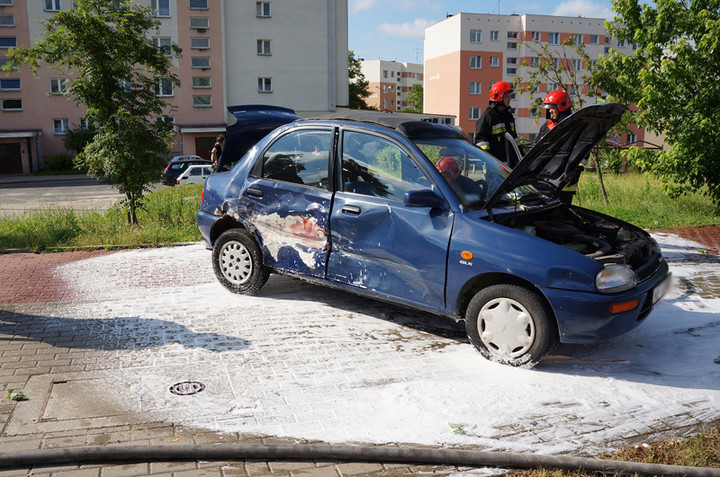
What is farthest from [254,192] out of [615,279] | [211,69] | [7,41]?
[7,41]

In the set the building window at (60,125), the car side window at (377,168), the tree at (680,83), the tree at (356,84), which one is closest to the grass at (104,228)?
the car side window at (377,168)

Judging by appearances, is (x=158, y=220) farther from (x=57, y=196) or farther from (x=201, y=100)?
(x=201, y=100)

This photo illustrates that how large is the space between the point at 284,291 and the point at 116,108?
6.38 meters

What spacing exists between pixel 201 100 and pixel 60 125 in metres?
12.0

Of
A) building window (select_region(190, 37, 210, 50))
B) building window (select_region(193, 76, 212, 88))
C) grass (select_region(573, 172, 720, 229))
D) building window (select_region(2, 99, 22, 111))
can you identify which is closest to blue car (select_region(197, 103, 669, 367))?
grass (select_region(573, 172, 720, 229))

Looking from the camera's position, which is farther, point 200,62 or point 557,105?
point 200,62

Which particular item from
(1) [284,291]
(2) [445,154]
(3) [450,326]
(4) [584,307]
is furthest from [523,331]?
(1) [284,291]

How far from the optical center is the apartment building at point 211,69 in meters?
50.9

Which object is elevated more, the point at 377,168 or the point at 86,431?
the point at 377,168

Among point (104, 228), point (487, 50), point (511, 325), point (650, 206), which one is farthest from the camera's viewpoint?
point (487, 50)

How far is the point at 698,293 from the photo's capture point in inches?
276

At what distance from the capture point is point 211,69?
52.6 m

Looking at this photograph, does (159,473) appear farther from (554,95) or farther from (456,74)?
(456,74)

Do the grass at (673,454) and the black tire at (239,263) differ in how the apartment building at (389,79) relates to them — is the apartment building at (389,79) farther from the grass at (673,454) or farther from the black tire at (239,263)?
the grass at (673,454)
